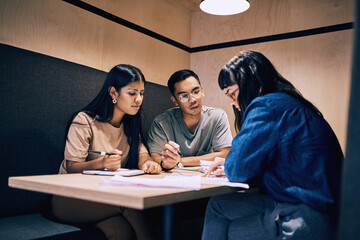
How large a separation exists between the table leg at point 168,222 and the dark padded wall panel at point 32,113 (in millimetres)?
894

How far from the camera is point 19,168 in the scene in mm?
1732

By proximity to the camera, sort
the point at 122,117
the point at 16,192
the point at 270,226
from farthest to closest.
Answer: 1. the point at 122,117
2. the point at 16,192
3. the point at 270,226

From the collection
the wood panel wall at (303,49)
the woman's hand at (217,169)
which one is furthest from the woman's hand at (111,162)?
the wood panel wall at (303,49)

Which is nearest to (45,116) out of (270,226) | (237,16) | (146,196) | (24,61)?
(24,61)

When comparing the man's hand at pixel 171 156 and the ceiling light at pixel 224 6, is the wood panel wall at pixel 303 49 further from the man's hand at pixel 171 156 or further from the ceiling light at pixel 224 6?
the man's hand at pixel 171 156

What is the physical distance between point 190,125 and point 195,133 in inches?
3.9

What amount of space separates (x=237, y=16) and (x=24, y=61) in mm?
2441

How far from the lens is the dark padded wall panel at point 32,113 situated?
1.69 metres

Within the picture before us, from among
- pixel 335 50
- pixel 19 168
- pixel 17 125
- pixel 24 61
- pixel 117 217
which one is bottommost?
pixel 117 217

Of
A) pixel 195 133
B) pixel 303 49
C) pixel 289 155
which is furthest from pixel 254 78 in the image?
pixel 303 49

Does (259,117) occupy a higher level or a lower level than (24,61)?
lower

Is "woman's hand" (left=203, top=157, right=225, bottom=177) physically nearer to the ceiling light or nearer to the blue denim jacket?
the blue denim jacket

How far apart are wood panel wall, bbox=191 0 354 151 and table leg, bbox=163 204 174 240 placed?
222 centimetres

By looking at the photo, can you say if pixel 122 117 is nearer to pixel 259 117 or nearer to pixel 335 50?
pixel 259 117
